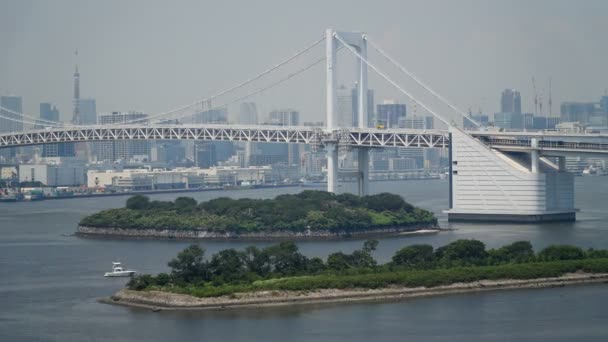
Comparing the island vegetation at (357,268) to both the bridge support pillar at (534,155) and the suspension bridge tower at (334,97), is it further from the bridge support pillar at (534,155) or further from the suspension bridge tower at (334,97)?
the suspension bridge tower at (334,97)

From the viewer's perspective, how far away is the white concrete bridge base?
31.8 meters

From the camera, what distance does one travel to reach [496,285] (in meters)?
21.1

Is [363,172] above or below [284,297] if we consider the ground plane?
above

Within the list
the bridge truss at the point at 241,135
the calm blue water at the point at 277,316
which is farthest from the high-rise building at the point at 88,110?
the calm blue water at the point at 277,316

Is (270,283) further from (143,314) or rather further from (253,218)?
(253,218)

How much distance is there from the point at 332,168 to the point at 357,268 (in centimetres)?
1460

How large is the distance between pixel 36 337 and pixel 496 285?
6.49 m

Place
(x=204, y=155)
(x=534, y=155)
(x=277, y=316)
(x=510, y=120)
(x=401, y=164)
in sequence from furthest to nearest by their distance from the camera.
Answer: (x=204, y=155) → (x=401, y=164) → (x=510, y=120) → (x=534, y=155) → (x=277, y=316)

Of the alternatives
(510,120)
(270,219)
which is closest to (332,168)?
(270,219)

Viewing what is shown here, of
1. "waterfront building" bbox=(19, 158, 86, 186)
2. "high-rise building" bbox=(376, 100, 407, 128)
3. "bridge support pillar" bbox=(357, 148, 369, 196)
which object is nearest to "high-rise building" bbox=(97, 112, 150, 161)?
"high-rise building" bbox=(376, 100, 407, 128)

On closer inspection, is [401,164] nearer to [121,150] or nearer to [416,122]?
[416,122]

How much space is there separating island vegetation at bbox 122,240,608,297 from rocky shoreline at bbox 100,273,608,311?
10cm

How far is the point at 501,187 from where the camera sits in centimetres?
3206

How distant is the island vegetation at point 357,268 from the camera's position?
810 inches
